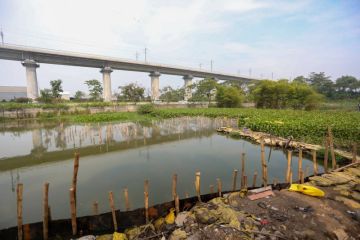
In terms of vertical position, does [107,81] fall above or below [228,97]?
above

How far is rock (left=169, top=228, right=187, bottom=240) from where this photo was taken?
410 cm

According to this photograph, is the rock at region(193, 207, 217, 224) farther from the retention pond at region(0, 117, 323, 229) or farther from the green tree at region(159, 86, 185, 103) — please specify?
the green tree at region(159, 86, 185, 103)

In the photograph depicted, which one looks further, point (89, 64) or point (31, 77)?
point (89, 64)

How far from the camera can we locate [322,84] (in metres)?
56.2

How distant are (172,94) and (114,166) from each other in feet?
137

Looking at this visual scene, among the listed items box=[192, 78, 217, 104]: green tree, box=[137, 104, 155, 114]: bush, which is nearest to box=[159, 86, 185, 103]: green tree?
box=[192, 78, 217, 104]: green tree

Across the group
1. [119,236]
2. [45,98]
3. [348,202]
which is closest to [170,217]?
[119,236]

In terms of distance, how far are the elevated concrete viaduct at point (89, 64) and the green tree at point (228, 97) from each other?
10.6 meters

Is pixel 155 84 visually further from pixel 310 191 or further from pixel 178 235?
pixel 178 235

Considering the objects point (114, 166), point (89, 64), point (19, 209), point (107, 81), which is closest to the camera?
point (19, 209)

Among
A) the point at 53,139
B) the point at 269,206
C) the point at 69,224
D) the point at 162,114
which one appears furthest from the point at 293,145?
the point at 162,114

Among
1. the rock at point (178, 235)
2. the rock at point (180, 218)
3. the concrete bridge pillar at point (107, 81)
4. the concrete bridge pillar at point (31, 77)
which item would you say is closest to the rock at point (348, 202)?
the rock at point (180, 218)

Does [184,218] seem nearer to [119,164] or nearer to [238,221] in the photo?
[238,221]

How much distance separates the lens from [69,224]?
4.73m
